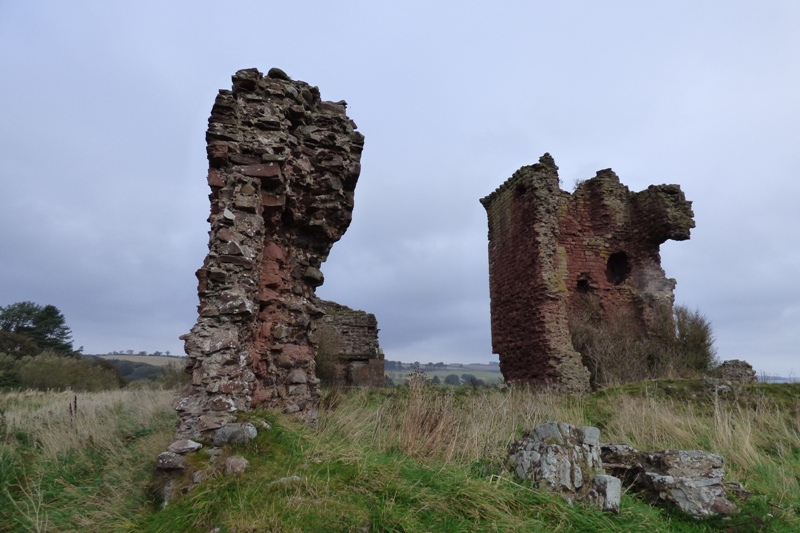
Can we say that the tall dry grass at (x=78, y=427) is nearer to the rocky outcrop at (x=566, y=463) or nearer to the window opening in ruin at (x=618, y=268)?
the rocky outcrop at (x=566, y=463)

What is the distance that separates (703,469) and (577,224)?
11871 mm

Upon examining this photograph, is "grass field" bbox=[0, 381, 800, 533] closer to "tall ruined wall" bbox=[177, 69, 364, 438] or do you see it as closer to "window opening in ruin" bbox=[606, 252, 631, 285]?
A: "tall ruined wall" bbox=[177, 69, 364, 438]

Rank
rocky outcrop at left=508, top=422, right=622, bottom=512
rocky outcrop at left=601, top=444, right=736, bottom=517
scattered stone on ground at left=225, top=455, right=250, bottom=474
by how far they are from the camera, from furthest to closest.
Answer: rocky outcrop at left=601, top=444, right=736, bottom=517
rocky outcrop at left=508, top=422, right=622, bottom=512
scattered stone on ground at left=225, top=455, right=250, bottom=474

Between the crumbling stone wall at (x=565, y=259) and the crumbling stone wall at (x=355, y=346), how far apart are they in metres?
5.09

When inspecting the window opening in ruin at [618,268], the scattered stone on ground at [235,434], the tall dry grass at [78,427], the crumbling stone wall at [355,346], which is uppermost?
the window opening in ruin at [618,268]

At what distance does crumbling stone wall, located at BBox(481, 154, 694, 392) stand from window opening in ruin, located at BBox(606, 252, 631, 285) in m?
0.03

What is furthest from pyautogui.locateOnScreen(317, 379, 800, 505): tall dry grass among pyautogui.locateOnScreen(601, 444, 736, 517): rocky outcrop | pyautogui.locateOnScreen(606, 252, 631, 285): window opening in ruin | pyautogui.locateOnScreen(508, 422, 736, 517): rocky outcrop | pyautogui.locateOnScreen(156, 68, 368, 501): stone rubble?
pyautogui.locateOnScreen(606, 252, 631, 285): window opening in ruin

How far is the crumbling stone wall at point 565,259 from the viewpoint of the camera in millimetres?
12750

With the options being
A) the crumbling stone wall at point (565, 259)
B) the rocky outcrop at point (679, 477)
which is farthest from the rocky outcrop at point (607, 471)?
the crumbling stone wall at point (565, 259)

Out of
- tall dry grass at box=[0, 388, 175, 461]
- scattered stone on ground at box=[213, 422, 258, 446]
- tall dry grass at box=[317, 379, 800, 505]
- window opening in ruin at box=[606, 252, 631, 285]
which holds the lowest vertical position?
tall dry grass at box=[0, 388, 175, 461]

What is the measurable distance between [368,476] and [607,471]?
2.48 m

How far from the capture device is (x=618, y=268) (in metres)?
15.6

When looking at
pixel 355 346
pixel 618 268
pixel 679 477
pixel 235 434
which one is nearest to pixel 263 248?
pixel 235 434

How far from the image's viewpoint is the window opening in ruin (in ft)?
49.8
